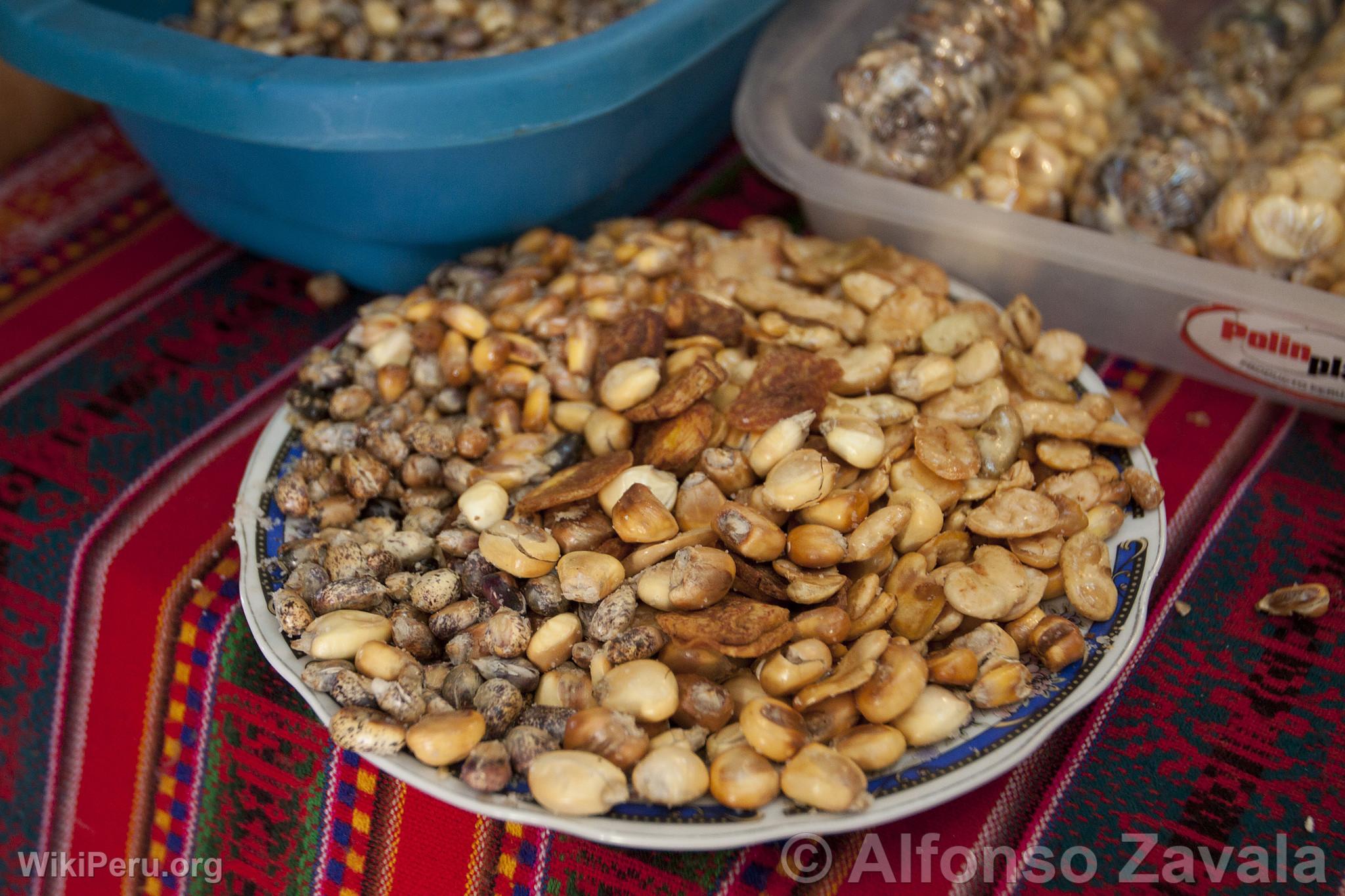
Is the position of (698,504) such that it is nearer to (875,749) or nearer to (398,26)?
(875,749)

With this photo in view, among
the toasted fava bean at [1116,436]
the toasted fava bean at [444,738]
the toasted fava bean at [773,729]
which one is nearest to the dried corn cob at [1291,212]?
the toasted fava bean at [1116,436]

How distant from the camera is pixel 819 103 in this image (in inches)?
39.3

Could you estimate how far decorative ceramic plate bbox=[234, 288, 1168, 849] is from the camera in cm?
47

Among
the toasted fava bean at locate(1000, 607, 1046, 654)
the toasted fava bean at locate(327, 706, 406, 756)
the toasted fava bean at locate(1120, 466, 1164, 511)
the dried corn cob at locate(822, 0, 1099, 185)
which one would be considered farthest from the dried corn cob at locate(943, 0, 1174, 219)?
the toasted fava bean at locate(327, 706, 406, 756)

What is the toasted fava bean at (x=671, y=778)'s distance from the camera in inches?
19.2

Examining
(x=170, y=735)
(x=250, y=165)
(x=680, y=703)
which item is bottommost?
(x=170, y=735)

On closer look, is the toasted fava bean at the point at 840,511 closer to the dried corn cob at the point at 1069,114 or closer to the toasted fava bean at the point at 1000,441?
the toasted fava bean at the point at 1000,441

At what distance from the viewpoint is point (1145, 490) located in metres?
0.63

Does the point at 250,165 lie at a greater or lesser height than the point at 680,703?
greater

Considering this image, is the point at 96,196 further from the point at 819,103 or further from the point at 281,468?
the point at 819,103

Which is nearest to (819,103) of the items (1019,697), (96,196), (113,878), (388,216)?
(388,216)

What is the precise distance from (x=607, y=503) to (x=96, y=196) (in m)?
0.82

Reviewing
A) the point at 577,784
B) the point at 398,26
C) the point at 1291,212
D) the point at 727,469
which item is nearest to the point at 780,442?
the point at 727,469

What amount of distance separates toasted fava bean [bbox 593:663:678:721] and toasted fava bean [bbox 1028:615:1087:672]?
203 mm
